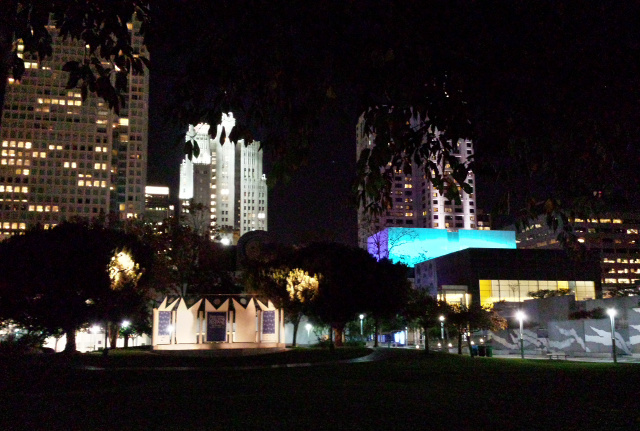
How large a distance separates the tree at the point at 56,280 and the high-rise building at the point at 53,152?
438 feet

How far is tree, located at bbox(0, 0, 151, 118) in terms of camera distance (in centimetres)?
552

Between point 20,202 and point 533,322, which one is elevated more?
point 20,202

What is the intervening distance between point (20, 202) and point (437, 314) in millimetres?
153976

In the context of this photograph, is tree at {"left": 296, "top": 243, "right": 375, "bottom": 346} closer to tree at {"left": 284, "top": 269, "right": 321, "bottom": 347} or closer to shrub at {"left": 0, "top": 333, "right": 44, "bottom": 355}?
tree at {"left": 284, "top": 269, "right": 321, "bottom": 347}

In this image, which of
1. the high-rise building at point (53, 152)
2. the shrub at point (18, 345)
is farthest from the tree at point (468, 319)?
the high-rise building at point (53, 152)

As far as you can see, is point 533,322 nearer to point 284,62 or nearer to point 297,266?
point 297,266

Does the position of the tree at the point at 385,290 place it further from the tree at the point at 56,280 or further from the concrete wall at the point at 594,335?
the tree at the point at 56,280

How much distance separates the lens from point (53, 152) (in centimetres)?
16962

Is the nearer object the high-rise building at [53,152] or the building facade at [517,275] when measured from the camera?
the building facade at [517,275]

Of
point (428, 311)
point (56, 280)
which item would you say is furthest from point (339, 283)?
point (56, 280)

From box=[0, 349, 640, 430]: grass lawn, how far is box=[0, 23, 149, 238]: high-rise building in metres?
158

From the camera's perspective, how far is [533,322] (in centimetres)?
5994

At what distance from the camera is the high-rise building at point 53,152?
542 feet

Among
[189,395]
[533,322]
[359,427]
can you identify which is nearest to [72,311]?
[189,395]
